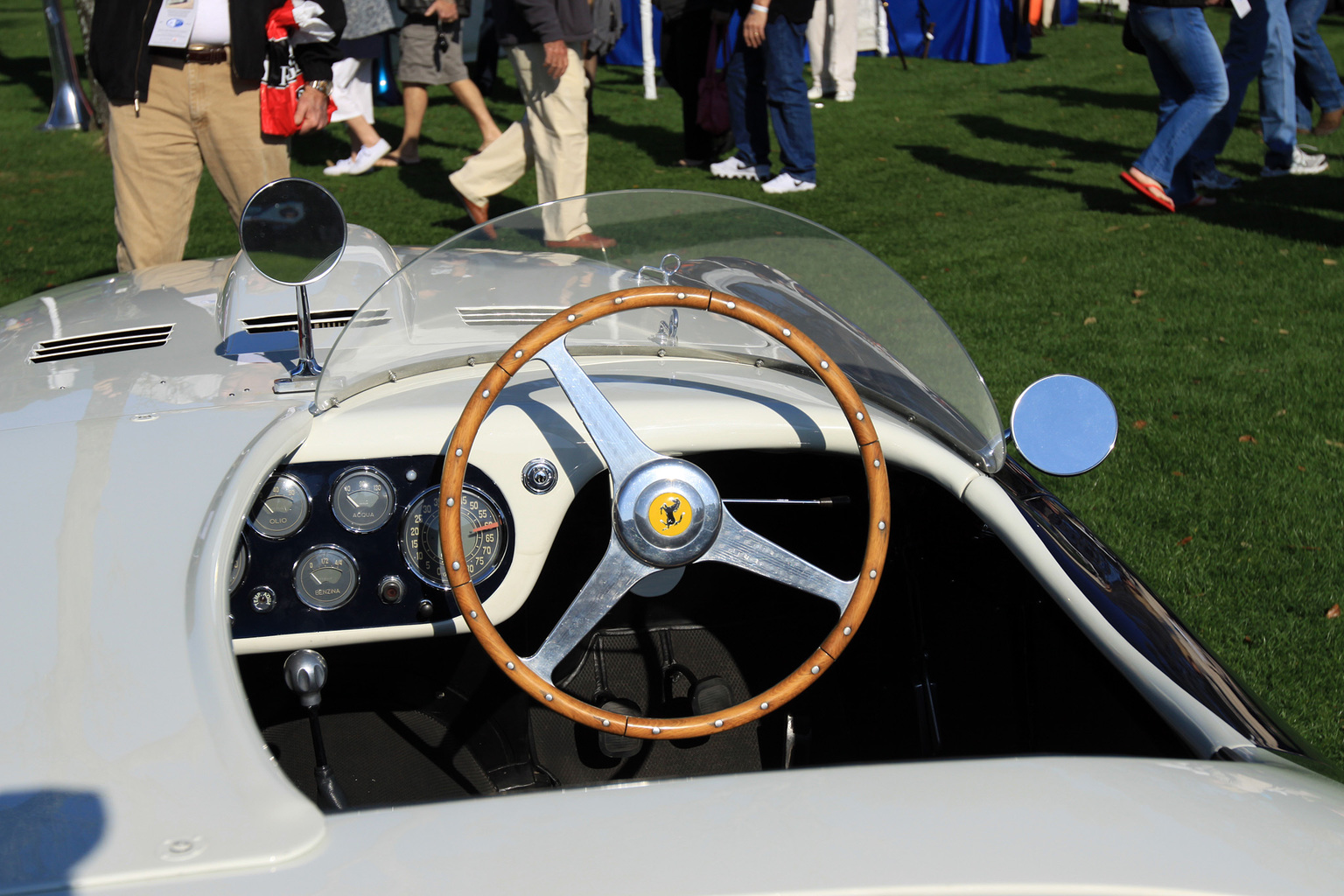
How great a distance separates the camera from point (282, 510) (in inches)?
73.5

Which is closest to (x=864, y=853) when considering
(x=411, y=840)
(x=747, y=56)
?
(x=411, y=840)

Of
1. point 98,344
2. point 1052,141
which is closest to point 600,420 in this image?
point 98,344

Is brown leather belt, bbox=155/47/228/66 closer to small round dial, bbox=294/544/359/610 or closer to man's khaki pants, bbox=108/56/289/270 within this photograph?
man's khaki pants, bbox=108/56/289/270

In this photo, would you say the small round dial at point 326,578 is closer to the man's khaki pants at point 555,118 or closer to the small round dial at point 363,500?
the small round dial at point 363,500

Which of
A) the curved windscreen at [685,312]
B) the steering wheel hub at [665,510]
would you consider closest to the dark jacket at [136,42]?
the curved windscreen at [685,312]

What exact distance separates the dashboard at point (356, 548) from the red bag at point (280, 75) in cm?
237

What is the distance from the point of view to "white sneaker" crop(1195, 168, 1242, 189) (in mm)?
7797

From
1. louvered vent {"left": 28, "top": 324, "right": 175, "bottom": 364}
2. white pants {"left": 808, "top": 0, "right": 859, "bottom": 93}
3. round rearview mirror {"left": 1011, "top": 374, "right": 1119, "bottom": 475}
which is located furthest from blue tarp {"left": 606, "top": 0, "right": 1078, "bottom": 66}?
round rearview mirror {"left": 1011, "top": 374, "right": 1119, "bottom": 475}

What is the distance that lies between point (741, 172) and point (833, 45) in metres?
4.02

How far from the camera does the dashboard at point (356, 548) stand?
187 cm

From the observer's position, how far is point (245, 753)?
1.18 metres

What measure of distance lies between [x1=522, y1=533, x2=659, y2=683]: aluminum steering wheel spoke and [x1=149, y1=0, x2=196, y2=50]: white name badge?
9.26 feet

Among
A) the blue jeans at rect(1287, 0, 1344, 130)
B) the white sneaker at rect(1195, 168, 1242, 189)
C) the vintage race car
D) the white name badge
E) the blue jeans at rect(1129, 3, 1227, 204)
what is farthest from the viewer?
the blue jeans at rect(1287, 0, 1344, 130)

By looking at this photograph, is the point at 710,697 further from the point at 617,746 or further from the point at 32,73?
the point at 32,73
